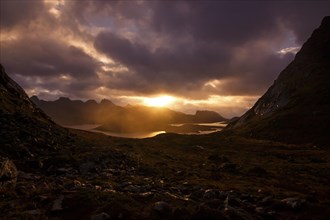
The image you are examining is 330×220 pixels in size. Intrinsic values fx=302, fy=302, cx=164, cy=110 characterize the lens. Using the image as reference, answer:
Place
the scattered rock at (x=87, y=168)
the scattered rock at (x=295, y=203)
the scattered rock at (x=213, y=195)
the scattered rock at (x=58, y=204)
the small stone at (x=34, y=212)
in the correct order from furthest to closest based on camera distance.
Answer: the scattered rock at (x=87, y=168) < the scattered rock at (x=213, y=195) < the scattered rock at (x=295, y=203) < the scattered rock at (x=58, y=204) < the small stone at (x=34, y=212)

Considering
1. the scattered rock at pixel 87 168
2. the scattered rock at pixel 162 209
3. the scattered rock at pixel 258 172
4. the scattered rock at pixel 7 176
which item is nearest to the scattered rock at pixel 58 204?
the scattered rock at pixel 7 176

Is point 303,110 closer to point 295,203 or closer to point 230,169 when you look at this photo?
point 230,169

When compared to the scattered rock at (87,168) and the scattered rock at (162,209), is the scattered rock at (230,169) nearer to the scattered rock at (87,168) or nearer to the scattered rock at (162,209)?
the scattered rock at (87,168)

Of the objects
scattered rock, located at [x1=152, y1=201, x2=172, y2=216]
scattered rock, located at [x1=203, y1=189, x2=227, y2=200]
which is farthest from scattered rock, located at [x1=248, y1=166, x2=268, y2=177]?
scattered rock, located at [x1=152, y1=201, x2=172, y2=216]

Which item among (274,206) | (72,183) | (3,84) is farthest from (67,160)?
(3,84)

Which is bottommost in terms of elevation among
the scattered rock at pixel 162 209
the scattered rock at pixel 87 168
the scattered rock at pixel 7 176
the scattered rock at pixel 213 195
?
the scattered rock at pixel 213 195

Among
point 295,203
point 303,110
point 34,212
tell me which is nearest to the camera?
point 34,212

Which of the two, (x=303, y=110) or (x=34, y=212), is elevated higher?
(x=303, y=110)

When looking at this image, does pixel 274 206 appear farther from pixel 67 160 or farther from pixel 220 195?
pixel 67 160

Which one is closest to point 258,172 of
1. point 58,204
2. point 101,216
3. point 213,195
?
point 213,195

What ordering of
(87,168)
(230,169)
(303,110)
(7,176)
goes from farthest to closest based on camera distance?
(303,110), (230,169), (87,168), (7,176)

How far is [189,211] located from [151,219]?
2.13 meters

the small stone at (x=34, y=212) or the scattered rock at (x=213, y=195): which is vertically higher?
the small stone at (x=34, y=212)

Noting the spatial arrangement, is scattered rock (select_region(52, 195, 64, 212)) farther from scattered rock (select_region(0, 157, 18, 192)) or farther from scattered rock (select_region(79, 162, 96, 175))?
scattered rock (select_region(79, 162, 96, 175))
